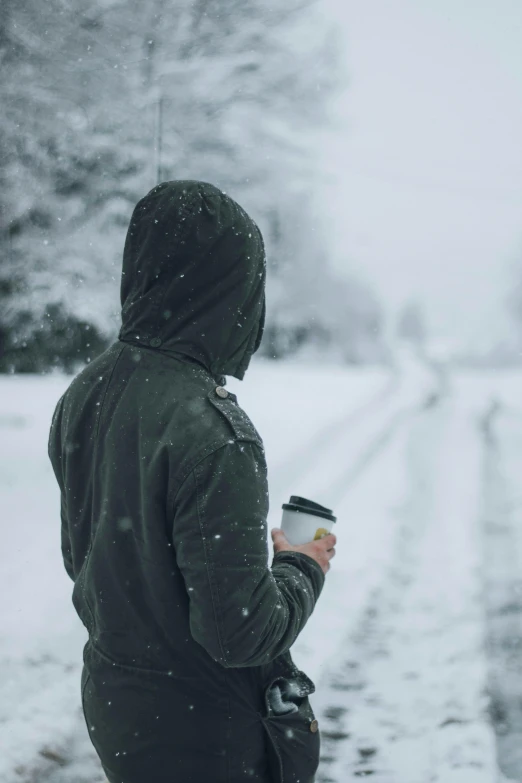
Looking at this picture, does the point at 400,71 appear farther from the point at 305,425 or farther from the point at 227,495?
the point at 227,495

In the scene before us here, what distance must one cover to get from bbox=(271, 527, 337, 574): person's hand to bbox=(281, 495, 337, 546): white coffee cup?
20 millimetres

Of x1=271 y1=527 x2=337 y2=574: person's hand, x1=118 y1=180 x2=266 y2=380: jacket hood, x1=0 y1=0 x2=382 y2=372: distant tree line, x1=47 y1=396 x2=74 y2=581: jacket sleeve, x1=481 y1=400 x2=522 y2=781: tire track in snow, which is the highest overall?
x1=0 y1=0 x2=382 y2=372: distant tree line

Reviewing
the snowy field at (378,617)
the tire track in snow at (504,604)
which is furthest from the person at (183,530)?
the tire track in snow at (504,604)

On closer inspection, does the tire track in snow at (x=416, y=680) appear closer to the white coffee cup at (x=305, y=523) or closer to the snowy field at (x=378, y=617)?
the snowy field at (x=378, y=617)

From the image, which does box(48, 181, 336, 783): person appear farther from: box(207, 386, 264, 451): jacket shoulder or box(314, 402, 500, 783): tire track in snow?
box(314, 402, 500, 783): tire track in snow

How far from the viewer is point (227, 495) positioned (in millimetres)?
1087

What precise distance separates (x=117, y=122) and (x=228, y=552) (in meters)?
9.39

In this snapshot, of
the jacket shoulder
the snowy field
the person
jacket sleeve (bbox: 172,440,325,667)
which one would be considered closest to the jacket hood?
the person

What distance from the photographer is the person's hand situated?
1387 mm

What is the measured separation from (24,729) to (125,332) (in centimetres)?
203

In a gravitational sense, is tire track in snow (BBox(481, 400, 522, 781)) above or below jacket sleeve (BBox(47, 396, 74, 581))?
below

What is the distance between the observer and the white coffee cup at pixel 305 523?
1.45 metres

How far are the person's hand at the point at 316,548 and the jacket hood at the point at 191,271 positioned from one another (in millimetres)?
392

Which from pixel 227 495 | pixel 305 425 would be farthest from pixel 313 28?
pixel 227 495
